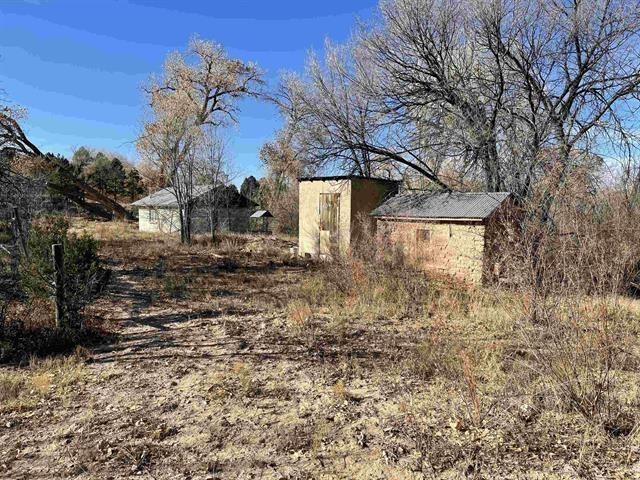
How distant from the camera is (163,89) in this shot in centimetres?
2856

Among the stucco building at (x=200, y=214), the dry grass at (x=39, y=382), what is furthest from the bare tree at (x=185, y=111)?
the dry grass at (x=39, y=382)

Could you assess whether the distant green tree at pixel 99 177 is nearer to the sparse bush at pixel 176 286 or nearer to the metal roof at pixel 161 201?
the metal roof at pixel 161 201

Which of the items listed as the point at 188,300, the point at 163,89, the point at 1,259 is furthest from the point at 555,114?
the point at 163,89

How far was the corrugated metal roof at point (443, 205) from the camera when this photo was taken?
11281mm

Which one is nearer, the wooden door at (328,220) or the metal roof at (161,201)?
the wooden door at (328,220)

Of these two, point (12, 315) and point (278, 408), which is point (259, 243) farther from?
point (278, 408)

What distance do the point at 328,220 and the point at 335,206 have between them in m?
0.69

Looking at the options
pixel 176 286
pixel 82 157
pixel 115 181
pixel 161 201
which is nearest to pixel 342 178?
pixel 176 286

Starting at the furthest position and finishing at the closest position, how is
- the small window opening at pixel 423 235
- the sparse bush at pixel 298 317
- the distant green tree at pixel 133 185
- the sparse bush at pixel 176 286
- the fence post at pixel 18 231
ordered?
1. the distant green tree at pixel 133 185
2. the small window opening at pixel 423 235
3. the sparse bush at pixel 176 286
4. the fence post at pixel 18 231
5. the sparse bush at pixel 298 317

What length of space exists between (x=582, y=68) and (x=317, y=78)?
28.4 feet

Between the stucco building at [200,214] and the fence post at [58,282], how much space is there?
1865cm

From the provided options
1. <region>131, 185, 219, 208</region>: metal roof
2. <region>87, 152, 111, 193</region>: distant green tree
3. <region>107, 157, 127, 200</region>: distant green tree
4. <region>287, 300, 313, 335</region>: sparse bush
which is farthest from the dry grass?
<region>107, 157, 127, 200</region>: distant green tree

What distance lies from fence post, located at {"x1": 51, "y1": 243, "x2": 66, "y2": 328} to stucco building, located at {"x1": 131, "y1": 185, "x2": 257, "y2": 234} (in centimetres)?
1865

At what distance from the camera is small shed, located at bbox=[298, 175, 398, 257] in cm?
1492
